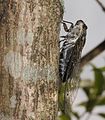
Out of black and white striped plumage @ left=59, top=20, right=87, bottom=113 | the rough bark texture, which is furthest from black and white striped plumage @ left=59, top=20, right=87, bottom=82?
the rough bark texture

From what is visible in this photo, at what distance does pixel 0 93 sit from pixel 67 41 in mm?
1130

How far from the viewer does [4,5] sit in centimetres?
197

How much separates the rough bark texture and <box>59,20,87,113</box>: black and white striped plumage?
58 centimetres

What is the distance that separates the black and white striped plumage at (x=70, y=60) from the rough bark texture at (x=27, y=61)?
1.90 feet

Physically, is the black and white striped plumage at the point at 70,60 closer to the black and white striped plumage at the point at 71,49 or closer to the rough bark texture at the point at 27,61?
the black and white striped plumage at the point at 71,49

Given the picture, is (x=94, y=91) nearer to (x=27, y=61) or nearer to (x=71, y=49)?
(x=71, y=49)

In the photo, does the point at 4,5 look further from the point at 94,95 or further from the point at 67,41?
the point at 94,95

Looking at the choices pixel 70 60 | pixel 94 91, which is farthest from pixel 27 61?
pixel 94 91

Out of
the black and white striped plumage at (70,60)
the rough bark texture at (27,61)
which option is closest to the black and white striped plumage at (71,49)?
the black and white striped plumage at (70,60)

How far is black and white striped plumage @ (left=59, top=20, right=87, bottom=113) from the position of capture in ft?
8.89

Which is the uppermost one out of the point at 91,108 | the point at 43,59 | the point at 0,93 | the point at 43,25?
the point at 43,25

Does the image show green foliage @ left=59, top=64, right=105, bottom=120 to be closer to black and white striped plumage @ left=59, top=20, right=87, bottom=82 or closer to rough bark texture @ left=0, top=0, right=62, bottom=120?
black and white striped plumage @ left=59, top=20, right=87, bottom=82

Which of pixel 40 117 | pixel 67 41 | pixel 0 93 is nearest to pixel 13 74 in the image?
pixel 0 93

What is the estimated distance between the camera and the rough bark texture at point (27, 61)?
1856 mm
